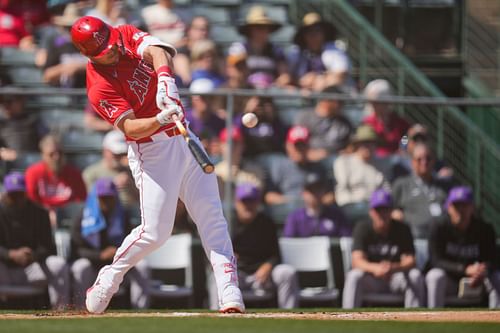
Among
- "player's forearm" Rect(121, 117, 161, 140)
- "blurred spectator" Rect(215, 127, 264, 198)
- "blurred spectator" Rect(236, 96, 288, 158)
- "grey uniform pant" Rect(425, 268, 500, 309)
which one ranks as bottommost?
"grey uniform pant" Rect(425, 268, 500, 309)

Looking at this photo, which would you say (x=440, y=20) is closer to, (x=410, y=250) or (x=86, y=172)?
(x=410, y=250)

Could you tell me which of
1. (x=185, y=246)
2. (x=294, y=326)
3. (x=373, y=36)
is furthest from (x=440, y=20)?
(x=294, y=326)

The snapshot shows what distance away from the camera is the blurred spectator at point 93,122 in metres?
10.5

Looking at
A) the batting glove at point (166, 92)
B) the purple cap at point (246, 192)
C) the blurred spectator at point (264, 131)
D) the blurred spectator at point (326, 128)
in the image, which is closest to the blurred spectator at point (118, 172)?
the purple cap at point (246, 192)

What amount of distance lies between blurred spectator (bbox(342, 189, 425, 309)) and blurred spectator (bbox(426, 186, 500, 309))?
171 millimetres

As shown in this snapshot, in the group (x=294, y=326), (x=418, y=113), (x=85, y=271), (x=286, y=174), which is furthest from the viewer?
(x=418, y=113)

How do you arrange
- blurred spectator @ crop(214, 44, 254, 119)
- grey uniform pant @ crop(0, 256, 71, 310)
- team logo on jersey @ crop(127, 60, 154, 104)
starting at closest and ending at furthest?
team logo on jersey @ crop(127, 60, 154, 104) → grey uniform pant @ crop(0, 256, 71, 310) → blurred spectator @ crop(214, 44, 254, 119)

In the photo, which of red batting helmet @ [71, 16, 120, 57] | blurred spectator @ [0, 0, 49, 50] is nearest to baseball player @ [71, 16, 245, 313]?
red batting helmet @ [71, 16, 120, 57]

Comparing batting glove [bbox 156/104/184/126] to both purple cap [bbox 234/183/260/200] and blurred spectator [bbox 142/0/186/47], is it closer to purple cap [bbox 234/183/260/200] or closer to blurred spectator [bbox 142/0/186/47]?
purple cap [bbox 234/183/260/200]

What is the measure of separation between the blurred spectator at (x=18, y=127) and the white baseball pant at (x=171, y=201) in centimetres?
294

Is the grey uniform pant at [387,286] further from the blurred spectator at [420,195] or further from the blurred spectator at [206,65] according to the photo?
the blurred spectator at [206,65]

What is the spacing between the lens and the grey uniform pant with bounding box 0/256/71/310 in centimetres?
962

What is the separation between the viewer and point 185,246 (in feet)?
32.8

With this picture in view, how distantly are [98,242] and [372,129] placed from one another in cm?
279
